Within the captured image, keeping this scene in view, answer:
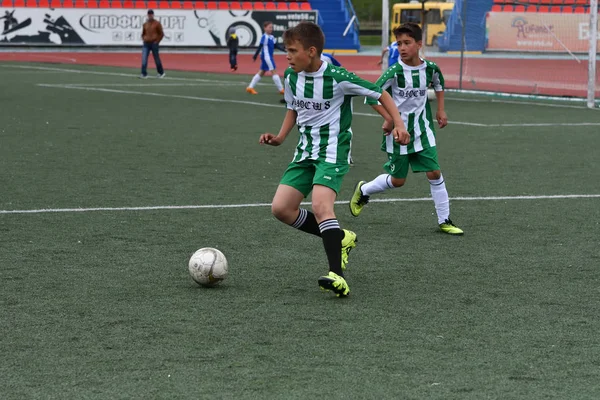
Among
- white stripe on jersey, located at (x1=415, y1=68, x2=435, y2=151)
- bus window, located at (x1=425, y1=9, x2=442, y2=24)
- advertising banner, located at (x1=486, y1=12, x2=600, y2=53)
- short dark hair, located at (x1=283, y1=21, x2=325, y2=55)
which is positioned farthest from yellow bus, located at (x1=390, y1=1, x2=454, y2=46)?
short dark hair, located at (x1=283, y1=21, x2=325, y2=55)

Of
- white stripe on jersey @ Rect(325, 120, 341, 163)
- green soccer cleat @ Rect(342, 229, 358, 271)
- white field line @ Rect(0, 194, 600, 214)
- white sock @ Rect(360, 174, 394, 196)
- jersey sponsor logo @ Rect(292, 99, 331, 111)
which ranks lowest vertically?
white field line @ Rect(0, 194, 600, 214)

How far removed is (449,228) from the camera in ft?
25.7

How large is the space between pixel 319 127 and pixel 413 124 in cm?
217

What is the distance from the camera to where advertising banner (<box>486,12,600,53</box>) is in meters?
23.6

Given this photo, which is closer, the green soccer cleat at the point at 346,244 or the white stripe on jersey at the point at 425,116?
the green soccer cleat at the point at 346,244

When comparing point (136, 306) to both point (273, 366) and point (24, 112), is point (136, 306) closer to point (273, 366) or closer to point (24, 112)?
point (273, 366)

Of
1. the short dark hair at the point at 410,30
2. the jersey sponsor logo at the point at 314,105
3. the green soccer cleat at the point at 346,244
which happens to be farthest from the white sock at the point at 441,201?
the jersey sponsor logo at the point at 314,105

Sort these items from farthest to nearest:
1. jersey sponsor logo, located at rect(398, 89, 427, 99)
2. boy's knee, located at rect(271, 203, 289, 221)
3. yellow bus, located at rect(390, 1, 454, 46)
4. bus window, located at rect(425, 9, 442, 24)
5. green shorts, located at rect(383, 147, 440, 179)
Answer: bus window, located at rect(425, 9, 442, 24) → yellow bus, located at rect(390, 1, 454, 46) → jersey sponsor logo, located at rect(398, 89, 427, 99) → green shorts, located at rect(383, 147, 440, 179) → boy's knee, located at rect(271, 203, 289, 221)

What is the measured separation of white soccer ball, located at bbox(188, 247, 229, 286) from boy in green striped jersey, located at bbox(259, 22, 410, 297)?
0.50 meters

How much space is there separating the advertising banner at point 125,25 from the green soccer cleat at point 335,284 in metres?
39.2

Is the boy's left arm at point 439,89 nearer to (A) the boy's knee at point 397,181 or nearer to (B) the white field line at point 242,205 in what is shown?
(A) the boy's knee at point 397,181

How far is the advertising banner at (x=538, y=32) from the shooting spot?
77.3 ft

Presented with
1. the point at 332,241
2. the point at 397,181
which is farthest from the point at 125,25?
the point at 332,241

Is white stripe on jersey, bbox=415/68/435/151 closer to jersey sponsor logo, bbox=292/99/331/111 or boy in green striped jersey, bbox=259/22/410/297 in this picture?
boy in green striped jersey, bbox=259/22/410/297
